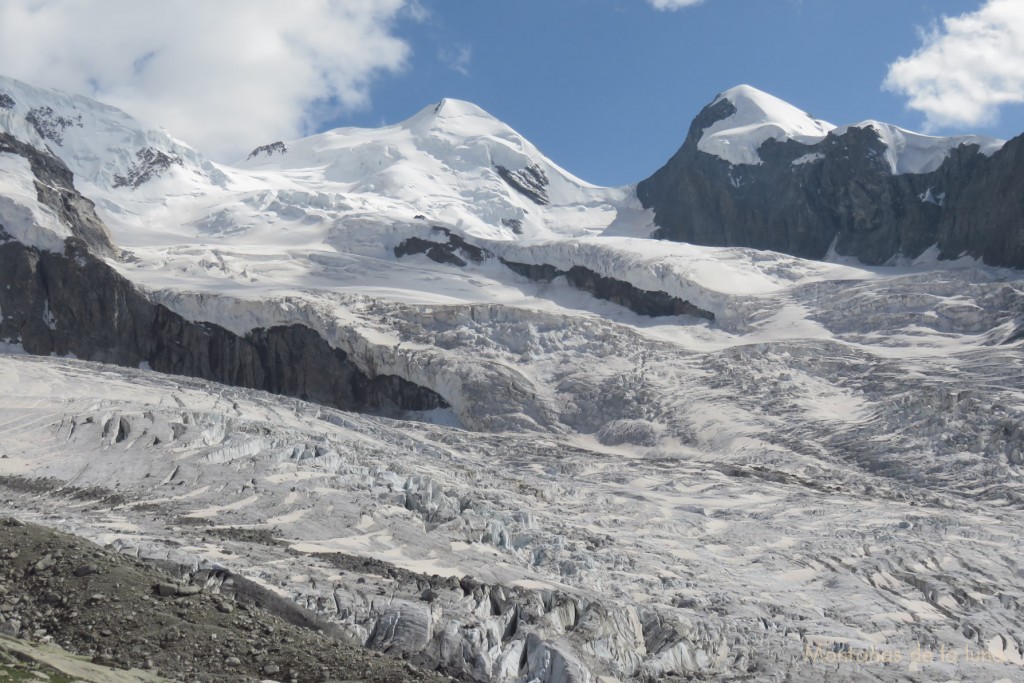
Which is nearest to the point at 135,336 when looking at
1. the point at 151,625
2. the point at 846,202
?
the point at 151,625

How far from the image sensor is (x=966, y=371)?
101 meters

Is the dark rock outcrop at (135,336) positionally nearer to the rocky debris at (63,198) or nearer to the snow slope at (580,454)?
the snow slope at (580,454)

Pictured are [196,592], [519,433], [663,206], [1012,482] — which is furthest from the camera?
[663,206]

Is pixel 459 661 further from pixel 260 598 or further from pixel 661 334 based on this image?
pixel 661 334

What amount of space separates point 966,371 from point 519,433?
37.4 m

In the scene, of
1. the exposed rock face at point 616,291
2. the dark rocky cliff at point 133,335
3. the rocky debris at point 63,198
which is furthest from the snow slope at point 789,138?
the rocky debris at point 63,198

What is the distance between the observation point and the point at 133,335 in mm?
117312

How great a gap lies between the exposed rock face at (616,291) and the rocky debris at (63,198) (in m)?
45.9

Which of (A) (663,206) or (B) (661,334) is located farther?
(A) (663,206)

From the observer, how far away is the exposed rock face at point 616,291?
417 ft

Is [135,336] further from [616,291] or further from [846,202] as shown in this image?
[846,202]

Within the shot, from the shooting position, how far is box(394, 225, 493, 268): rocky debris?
145 m

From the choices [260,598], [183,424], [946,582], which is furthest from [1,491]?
[946,582]

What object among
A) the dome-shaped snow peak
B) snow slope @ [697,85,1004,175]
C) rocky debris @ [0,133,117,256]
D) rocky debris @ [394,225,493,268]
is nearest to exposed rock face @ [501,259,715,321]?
rocky debris @ [394,225,493,268]
